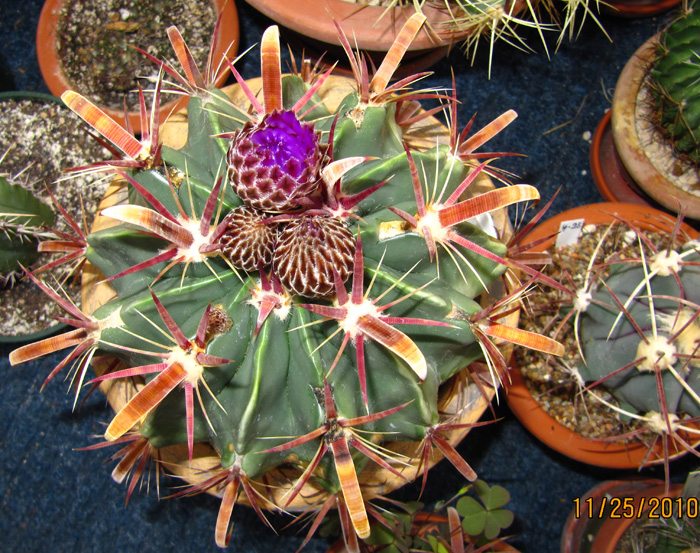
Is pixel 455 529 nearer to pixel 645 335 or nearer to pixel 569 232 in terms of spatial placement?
pixel 645 335

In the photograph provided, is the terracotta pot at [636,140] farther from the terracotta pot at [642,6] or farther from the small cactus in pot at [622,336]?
the terracotta pot at [642,6]

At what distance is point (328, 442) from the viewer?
0.78 meters

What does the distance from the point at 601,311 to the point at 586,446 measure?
0.42 metres

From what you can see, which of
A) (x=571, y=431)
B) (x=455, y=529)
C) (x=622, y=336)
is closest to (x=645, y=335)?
(x=622, y=336)

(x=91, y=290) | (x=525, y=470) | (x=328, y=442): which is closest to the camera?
(x=328, y=442)

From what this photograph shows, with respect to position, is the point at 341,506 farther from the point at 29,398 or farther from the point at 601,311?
the point at 29,398

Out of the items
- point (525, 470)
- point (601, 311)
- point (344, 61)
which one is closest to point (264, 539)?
point (525, 470)

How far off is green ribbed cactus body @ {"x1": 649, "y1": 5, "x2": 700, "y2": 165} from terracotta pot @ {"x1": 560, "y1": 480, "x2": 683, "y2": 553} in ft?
3.01

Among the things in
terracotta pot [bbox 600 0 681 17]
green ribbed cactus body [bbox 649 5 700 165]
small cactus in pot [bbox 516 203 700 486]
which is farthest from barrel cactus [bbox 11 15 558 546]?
terracotta pot [bbox 600 0 681 17]

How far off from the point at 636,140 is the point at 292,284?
1.33 m

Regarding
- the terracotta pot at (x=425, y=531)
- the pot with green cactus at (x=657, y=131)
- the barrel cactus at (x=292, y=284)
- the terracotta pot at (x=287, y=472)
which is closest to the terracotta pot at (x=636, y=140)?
the pot with green cactus at (x=657, y=131)

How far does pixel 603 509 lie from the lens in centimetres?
154

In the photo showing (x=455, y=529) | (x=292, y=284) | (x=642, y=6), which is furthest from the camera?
(x=642, y=6)
